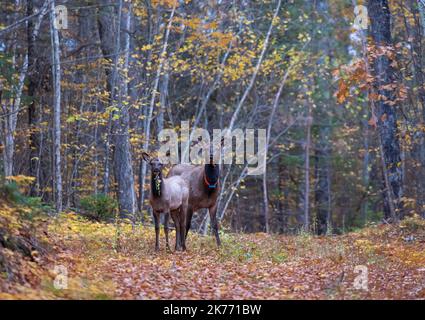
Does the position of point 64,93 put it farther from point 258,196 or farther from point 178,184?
point 258,196

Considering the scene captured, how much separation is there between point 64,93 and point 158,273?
1205 cm

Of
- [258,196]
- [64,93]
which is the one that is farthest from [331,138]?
[64,93]

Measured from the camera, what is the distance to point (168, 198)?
13133 millimetres

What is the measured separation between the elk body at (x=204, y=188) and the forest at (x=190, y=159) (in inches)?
1.3

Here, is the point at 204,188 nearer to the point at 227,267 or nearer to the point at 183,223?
the point at 183,223

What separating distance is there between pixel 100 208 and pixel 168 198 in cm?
453

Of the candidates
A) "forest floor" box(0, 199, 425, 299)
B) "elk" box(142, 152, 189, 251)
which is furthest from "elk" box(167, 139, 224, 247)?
"forest floor" box(0, 199, 425, 299)

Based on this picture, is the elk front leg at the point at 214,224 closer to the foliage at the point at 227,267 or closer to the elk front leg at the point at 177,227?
the foliage at the point at 227,267

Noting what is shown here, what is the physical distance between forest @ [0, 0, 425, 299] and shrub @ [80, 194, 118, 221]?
47mm

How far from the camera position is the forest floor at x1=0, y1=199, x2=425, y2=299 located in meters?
8.26

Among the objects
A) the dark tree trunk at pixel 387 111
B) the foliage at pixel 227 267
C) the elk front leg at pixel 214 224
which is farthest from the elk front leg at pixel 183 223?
the dark tree trunk at pixel 387 111

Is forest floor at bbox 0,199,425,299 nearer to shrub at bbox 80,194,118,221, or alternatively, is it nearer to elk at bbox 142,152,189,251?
elk at bbox 142,152,189,251
